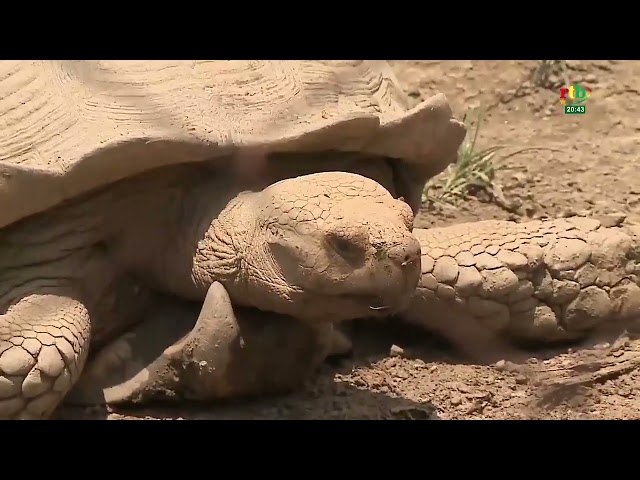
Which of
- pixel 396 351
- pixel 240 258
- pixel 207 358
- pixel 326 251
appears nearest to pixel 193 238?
pixel 240 258

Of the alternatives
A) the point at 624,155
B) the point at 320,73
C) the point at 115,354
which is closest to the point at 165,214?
the point at 115,354

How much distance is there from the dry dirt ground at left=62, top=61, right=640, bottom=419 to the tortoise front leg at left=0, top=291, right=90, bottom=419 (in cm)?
17

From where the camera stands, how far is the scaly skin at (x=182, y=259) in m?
2.17

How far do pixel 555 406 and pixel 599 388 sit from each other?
0.53ft

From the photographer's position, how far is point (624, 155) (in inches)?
150

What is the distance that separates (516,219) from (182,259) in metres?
1.43

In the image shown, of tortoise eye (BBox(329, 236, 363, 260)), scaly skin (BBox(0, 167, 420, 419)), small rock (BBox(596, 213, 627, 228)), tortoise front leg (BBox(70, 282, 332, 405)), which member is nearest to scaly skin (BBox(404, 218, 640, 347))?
small rock (BBox(596, 213, 627, 228))

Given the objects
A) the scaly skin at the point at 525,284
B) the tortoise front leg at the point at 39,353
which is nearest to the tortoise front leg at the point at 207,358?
the tortoise front leg at the point at 39,353

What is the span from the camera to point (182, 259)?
2.51 meters

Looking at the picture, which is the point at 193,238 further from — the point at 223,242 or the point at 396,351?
the point at 396,351

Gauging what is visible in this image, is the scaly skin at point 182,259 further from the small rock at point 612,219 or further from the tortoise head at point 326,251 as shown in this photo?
the small rock at point 612,219

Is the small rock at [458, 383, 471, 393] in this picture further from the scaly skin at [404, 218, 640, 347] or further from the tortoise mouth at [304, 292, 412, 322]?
the tortoise mouth at [304, 292, 412, 322]

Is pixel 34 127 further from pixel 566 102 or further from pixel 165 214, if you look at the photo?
pixel 566 102

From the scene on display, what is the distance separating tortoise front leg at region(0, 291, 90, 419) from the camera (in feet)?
7.41
